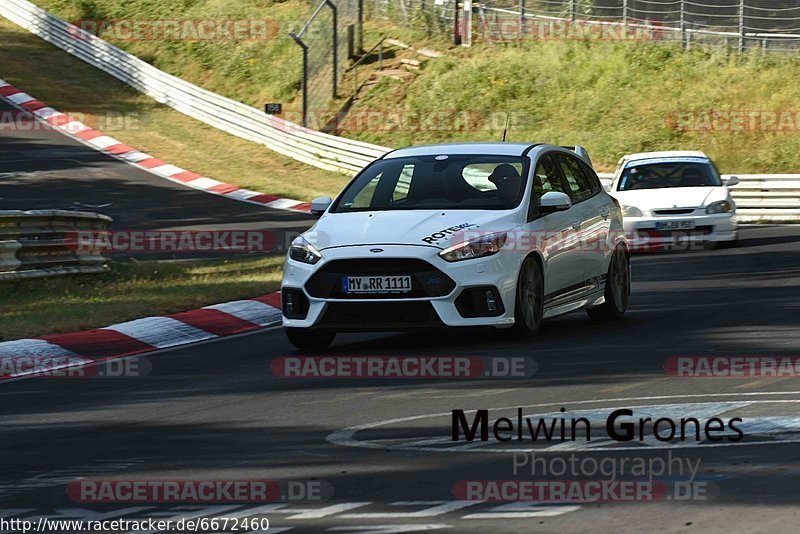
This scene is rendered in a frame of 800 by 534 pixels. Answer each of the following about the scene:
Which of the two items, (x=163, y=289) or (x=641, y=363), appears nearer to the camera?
(x=641, y=363)

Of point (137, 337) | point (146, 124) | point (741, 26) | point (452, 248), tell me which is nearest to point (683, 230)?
point (137, 337)

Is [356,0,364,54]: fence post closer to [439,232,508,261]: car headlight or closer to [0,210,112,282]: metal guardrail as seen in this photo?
[0,210,112,282]: metal guardrail

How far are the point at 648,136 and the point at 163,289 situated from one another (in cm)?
2239

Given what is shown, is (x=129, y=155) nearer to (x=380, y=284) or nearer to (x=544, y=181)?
(x=544, y=181)

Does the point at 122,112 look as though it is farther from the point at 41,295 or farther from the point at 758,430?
the point at 758,430

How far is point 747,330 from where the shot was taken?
39.1 feet

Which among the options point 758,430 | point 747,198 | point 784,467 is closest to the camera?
point 784,467

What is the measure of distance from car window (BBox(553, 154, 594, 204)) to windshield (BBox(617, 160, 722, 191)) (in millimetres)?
8937

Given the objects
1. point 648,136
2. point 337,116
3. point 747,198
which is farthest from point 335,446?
point 337,116

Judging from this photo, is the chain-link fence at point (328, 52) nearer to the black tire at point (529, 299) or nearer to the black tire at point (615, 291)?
the black tire at point (615, 291)

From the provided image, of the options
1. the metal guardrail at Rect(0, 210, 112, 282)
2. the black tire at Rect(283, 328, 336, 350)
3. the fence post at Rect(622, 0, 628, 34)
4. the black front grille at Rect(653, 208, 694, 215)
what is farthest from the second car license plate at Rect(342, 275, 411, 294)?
the fence post at Rect(622, 0, 628, 34)

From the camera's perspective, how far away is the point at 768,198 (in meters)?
28.1

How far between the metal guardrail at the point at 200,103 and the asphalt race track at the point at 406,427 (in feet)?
74.6

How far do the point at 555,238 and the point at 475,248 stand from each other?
1.13 m
